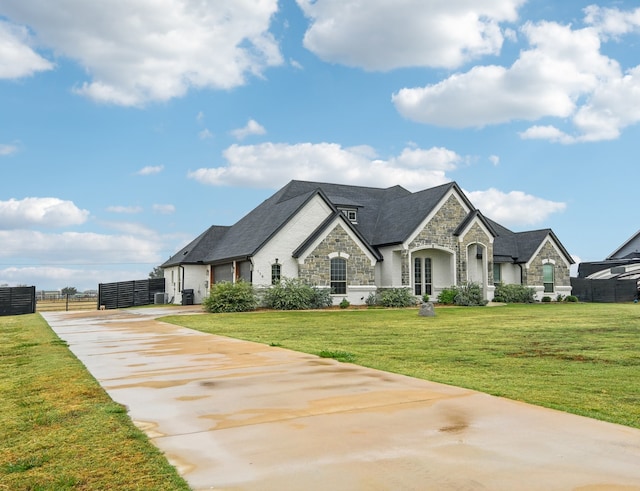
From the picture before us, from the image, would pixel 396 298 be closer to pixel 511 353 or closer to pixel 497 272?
pixel 497 272

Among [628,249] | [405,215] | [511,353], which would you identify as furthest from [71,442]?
[628,249]


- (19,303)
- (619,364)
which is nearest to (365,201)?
(19,303)

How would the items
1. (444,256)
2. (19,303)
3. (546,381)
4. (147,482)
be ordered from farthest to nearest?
(444,256)
(19,303)
(546,381)
(147,482)

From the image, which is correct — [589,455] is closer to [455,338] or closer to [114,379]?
[114,379]

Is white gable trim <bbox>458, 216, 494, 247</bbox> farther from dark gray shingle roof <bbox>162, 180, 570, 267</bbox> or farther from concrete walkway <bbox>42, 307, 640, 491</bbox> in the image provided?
concrete walkway <bbox>42, 307, 640, 491</bbox>

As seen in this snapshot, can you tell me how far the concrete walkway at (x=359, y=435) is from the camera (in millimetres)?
4008

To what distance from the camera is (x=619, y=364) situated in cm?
954

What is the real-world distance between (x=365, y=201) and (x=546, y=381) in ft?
106

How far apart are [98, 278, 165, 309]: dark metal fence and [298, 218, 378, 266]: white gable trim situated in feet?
51.8

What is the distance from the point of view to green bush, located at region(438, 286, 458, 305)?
110 ft

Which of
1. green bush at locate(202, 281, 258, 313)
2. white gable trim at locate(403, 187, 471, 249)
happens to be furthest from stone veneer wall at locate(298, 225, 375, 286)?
green bush at locate(202, 281, 258, 313)

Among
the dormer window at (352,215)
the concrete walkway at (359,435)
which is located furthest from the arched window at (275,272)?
the concrete walkway at (359,435)

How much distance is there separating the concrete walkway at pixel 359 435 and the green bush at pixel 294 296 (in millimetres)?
20048

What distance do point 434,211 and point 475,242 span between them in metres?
3.66
